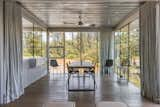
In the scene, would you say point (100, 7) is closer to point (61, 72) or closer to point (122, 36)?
point (122, 36)

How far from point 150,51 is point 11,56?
3.50m

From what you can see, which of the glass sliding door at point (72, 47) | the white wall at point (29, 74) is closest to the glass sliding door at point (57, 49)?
the glass sliding door at point (72, 47)

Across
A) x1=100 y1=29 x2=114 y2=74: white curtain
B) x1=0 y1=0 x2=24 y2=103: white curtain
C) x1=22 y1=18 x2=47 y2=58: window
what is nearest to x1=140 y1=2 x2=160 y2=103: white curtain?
x1=0 y1=0 x2=24 y2=103: white curtain

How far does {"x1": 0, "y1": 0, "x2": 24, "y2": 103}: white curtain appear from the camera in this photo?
6023 mm

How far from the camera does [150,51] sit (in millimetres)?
6305

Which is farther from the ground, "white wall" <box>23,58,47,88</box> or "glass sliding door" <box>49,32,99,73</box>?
"glass sliding door" <box>49,32,99,73</box>

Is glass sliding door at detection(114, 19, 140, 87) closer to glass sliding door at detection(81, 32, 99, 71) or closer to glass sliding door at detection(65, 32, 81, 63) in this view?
glass sliding door at detection(81, 32, 99, 71)

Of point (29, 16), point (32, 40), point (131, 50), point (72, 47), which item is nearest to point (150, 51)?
point (131, 50)

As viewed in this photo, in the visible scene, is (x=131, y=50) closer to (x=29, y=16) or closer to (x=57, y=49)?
(x=29, y=16)

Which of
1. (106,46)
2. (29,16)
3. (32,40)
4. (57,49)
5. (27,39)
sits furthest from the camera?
(57,49)

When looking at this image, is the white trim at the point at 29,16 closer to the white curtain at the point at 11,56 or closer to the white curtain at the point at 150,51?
the white curtain at the point at 11,56

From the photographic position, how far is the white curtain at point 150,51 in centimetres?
604

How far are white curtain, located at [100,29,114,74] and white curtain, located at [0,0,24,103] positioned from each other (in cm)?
715

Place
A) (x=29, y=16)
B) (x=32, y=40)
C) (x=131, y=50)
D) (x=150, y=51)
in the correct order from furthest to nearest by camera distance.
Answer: (x=32, y=40), (x=131, y=50), (x=29, y=16), (x=150, y=51)
